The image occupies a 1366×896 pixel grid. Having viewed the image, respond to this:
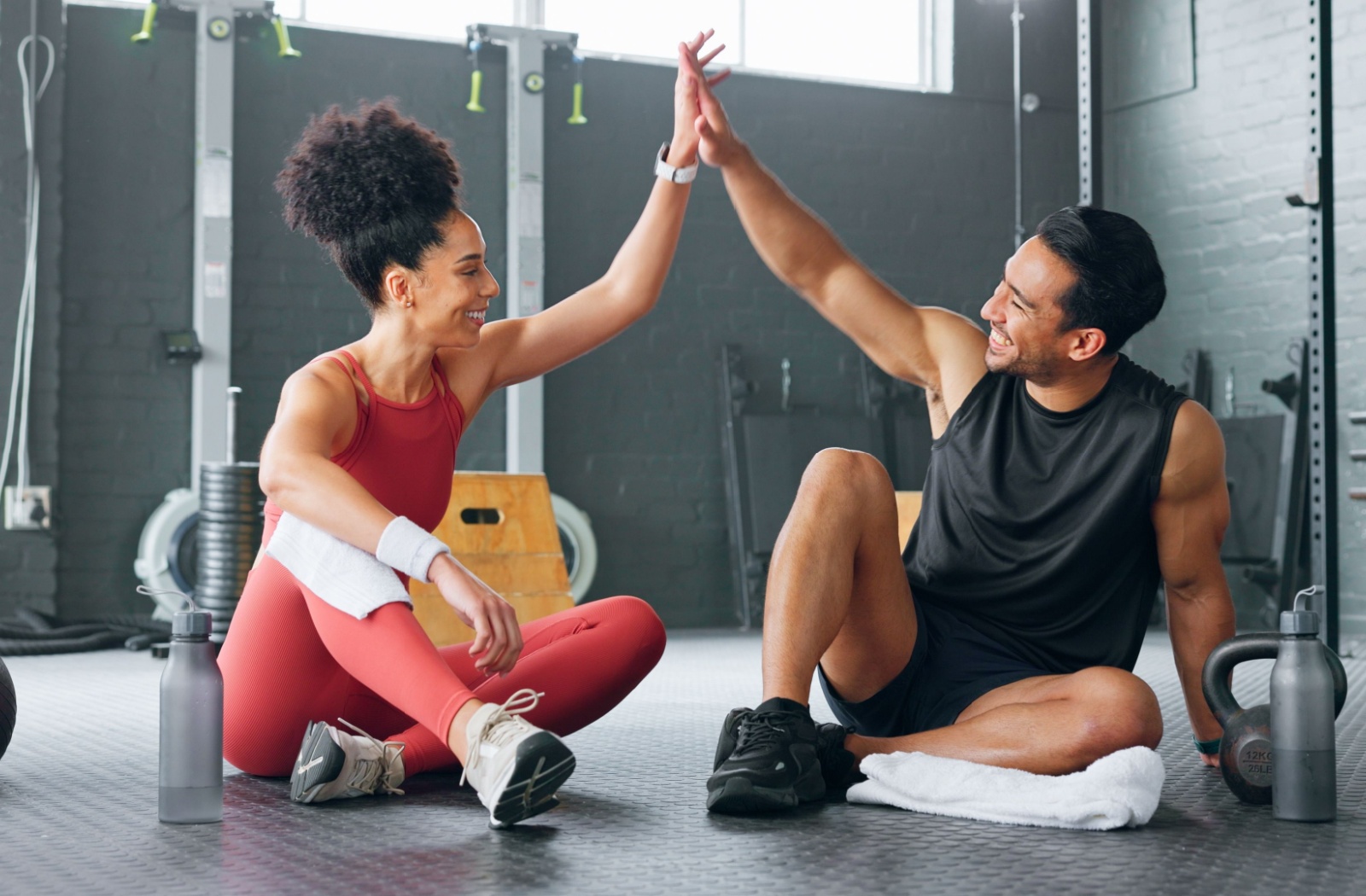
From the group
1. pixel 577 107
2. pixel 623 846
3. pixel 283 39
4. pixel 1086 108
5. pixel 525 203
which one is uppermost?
pixel 283 39

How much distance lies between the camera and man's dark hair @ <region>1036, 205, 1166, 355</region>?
204 centimetres

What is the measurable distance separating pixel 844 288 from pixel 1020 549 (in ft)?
1.61

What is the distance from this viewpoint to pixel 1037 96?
276 inches

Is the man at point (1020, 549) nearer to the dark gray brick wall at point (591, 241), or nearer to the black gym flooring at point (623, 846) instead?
the black gym flooring at point (623, 846)

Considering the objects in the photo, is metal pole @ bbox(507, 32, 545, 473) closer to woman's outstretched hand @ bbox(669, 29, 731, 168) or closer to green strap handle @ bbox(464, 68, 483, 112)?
green strap handle @ bbox(464, 68, 483, 112)

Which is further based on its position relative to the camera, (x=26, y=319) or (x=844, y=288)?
(x=26, y=319)

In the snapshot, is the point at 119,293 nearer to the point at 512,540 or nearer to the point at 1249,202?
the point at 512,540

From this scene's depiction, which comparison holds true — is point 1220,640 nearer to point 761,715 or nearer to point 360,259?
point 761,715

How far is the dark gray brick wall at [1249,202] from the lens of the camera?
5.77 m

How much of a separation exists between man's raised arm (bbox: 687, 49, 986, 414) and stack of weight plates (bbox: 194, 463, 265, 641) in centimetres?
296

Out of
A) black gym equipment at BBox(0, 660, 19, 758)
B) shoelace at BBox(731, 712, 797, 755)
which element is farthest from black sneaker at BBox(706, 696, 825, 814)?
black gym equipment at BBox(0, 660, 19, 758)

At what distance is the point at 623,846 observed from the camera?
167 centimetres

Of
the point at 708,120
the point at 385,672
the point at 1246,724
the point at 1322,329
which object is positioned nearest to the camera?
the point at 385,672

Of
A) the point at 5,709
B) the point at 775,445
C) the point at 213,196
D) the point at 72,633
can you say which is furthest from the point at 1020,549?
the point at 213,196
